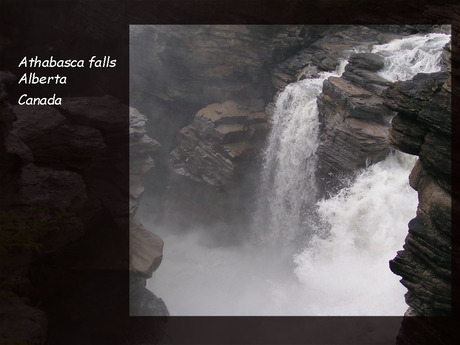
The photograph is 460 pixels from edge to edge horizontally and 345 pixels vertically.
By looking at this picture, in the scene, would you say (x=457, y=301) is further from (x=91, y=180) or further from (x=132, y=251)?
(x=91, y=180)

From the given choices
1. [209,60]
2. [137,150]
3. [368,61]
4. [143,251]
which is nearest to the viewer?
[143,251]

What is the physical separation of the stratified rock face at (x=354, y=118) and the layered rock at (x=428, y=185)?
557 cm

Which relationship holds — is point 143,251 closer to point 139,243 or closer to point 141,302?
point 139,243

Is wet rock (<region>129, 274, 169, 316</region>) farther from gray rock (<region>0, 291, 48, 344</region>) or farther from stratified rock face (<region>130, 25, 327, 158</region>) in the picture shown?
stratified rock face (<region>130, 25, 327, 158</region>)

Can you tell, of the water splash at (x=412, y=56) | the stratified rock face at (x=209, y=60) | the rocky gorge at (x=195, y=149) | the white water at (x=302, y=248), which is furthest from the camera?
the stratified rock face at (x=209, y=60)

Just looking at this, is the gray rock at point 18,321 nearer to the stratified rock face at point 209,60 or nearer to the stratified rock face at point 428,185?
the stratified rock face at point 428,185

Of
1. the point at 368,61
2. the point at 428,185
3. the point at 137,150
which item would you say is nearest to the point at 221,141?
the point at 137,150

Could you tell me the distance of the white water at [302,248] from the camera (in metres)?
14.4

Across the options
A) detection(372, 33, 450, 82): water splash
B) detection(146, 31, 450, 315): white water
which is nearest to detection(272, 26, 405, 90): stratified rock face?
detection(146, 31, 450, 315): white water

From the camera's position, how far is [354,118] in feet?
52.5

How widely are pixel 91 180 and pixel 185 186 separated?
36.6ft

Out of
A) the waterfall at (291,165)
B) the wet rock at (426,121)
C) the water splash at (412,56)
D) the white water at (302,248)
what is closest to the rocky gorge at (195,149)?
the wet rock at (426,121)

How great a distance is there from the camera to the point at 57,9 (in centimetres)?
2061

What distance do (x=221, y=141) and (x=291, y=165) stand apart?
379cm
